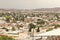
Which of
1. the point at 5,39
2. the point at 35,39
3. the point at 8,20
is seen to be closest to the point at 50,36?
the point at 35,39

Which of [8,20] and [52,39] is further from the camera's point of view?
[8,20]

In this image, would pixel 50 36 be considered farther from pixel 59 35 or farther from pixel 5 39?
pixel 5 39

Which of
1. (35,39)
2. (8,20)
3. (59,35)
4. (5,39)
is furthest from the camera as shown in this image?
(8,20)

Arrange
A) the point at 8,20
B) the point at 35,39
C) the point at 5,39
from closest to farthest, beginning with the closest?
the point at 35,39 → the point at 5,39 → the point at 8,20

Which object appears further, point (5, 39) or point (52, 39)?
point (5, 39)

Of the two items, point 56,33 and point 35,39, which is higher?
point 56,33

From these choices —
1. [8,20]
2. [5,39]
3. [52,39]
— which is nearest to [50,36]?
[52,39]

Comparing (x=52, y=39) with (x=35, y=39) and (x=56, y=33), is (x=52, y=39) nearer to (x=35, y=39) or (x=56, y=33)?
(x=56, y=33)

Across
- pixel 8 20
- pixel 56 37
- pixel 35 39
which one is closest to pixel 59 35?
pixel 56 37

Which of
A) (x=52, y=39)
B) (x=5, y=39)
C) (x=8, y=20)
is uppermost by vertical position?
(x=52, y=39)
